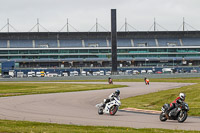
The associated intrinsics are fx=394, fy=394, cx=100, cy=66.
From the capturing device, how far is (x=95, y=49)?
6467 inches

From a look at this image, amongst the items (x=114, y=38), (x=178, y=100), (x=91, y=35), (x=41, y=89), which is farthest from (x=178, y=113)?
(x=91, y=35)

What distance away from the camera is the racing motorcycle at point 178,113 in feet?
70.5

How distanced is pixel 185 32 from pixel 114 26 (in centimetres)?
5970

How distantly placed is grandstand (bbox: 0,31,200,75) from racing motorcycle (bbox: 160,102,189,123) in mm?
136471

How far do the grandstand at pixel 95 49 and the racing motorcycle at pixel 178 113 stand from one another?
136471mm

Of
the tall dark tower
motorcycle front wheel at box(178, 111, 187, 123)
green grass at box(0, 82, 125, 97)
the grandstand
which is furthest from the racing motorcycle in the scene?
the grandstand

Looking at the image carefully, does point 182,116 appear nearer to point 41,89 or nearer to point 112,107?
point 112,107

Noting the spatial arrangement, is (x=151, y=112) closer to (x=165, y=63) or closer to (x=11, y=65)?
(x=11, y=65)

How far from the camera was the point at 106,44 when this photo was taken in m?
169

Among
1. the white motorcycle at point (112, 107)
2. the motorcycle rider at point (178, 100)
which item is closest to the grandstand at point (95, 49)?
the white motorcycle at point (112, 107)

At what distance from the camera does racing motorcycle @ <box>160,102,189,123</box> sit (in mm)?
Answer: 21484

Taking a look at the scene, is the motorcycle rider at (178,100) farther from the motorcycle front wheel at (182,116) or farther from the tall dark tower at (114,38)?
the tall dark tower at (114,38)

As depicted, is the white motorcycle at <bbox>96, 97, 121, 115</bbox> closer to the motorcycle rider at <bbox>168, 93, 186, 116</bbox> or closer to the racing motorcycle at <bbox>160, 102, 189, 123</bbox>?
the racing motorcycle at <bbox>160, 102, 189, 123</bbox>

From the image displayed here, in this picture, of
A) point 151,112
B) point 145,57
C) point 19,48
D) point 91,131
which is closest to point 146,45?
point 145,57
